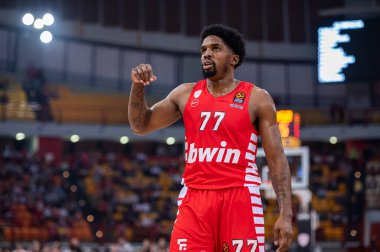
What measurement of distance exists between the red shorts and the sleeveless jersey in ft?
0.28

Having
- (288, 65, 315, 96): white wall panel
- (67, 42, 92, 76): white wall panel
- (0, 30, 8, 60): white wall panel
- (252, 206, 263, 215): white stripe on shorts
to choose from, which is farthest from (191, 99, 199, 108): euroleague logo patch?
(288, 65, 315, 96): white wall panel

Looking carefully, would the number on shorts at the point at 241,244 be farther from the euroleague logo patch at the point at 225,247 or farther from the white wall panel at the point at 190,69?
the white wall panel at the point at 190,69

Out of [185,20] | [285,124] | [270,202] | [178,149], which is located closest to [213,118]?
[285,124]

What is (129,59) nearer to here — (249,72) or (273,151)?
(249,72)

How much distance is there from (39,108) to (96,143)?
6.20m

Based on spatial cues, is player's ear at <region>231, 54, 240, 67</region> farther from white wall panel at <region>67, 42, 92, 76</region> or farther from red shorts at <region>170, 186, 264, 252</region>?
white wall panel at <region>67, 42, 92, 76</region>

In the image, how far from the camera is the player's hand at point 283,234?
4961mm

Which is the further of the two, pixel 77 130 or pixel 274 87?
pixel 274 87

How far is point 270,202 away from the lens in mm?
27562

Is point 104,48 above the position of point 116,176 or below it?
above

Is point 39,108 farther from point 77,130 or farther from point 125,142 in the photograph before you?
point 125,142

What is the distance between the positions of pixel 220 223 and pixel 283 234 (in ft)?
1.55

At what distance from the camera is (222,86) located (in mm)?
5520

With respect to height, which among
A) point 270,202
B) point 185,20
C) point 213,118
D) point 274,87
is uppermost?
point 185,20
